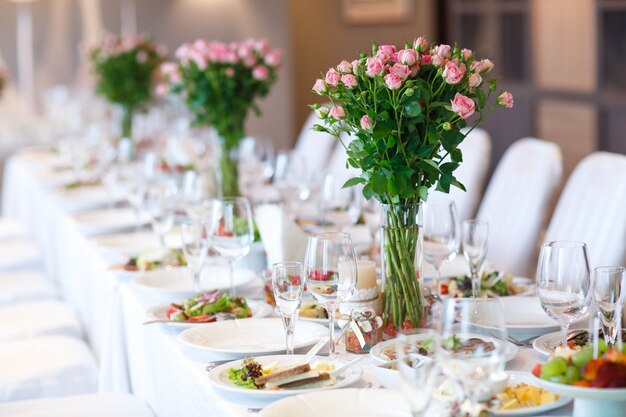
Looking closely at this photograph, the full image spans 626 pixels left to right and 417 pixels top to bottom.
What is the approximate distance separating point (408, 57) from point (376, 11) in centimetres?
618

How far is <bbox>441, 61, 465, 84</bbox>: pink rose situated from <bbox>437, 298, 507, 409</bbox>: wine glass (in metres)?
0.54

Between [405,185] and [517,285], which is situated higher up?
[405,185]

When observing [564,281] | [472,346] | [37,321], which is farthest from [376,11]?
[472,346]

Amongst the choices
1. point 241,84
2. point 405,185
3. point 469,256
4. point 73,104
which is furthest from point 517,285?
point 73,104

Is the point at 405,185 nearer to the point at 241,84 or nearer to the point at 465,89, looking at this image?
the point at 465,89

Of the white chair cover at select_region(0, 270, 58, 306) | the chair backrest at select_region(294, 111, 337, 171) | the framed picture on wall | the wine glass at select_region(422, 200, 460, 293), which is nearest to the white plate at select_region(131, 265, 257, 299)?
the wine glass at select_region(422, 200, 460, 293)

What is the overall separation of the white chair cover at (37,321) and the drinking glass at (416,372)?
205 cm

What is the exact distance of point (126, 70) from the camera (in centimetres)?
500

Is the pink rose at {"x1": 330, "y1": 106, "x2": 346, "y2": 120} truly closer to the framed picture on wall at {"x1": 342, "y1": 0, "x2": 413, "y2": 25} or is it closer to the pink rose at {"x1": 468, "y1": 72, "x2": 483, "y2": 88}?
the pink rose at {"x1": 468, "y1": 72, "x2": 483, "y2": 88}

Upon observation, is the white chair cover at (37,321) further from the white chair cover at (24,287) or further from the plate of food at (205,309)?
the plate of food at (205,309)

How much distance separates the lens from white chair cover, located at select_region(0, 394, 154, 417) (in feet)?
7.05

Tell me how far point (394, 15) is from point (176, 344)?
623 cm

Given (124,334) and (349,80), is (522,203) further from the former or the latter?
(349,80)

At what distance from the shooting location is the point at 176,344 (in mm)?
1839
